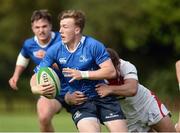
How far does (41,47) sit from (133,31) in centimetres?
2658

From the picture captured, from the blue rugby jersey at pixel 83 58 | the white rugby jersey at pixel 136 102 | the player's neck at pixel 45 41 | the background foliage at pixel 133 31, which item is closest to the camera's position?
the blue rugby jersey at pixel 83 58

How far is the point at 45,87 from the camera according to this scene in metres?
8.98

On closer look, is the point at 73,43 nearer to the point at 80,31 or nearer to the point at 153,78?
the point at 80,31

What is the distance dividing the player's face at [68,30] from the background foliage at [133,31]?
85.8 feet

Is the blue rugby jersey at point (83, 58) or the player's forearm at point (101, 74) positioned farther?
the blue rugby jersey at point (83, 58)

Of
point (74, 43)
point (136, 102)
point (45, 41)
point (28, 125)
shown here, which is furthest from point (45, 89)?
point (28, 125)

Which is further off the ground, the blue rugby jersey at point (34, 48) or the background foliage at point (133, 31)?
the blue rugby jersey at point (34, 48)

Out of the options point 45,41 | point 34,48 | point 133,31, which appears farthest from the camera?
point 133,31

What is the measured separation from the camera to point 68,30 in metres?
9.03

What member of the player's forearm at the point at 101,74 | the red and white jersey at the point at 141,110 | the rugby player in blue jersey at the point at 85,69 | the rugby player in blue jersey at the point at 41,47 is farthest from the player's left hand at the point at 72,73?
the rugby player in blue jersey at the point at 41,47

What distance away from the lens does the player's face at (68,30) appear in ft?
29.5

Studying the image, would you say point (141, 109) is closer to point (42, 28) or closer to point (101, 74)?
point (101, 74)

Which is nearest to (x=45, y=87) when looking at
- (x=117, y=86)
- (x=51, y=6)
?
(x=117, y=86)

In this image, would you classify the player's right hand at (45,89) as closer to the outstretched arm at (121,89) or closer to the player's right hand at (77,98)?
the player's right hand at (77,98)
